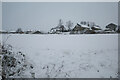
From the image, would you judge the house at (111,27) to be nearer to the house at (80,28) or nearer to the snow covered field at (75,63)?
the house at (80,28)

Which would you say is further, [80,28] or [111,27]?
[111,27]

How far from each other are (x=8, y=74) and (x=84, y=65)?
134 inches

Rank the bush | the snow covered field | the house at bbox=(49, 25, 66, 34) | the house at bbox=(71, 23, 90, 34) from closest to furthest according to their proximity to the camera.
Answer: the bush
the snow covered field
the house at bbox=(49, 25, 66, 34)
the house at bbox=(71, 23, 90, 34)

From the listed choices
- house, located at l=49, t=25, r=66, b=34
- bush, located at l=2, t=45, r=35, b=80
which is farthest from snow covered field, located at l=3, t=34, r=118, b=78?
house, located at l=49, t=25, r=66, b=34

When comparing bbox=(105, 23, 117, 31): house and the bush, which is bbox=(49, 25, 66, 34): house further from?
the bush

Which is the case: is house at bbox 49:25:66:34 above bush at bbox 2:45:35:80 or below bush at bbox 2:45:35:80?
above

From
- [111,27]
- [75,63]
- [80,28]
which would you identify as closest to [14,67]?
[75,63]

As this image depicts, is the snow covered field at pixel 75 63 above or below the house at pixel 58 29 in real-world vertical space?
below

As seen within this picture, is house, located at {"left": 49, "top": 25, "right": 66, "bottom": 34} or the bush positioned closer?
the bush

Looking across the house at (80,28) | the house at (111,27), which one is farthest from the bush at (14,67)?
the house at (111,27)

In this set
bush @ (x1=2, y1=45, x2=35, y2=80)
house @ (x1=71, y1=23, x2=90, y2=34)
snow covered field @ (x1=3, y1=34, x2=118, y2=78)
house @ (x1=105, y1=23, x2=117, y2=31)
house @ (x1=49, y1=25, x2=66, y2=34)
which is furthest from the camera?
house @ (x1=105, y1=23, x2=117, y2=31)

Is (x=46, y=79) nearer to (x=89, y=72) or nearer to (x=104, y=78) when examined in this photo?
→ (x=89, y=72)

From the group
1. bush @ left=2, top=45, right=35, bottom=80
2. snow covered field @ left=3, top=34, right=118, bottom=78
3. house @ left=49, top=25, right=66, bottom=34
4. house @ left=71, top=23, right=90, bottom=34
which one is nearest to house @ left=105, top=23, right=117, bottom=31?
house @ left=71, top=23, right=90, bottom=34

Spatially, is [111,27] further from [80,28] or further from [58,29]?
[58,29]
